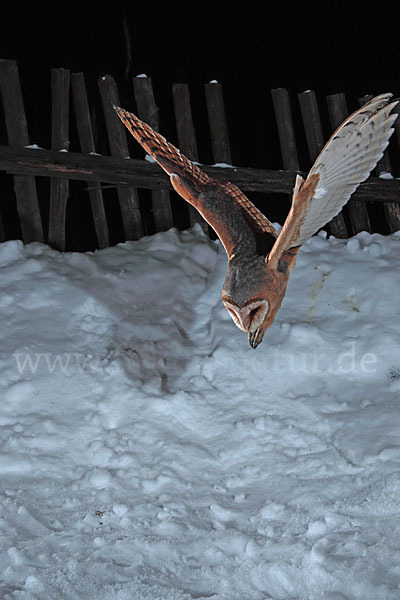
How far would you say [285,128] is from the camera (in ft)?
16.0

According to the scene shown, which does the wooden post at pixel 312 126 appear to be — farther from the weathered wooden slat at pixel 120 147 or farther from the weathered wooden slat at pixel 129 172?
the weathered wooden slat at pixel 120 147

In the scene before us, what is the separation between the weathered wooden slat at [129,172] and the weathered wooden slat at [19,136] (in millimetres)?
108

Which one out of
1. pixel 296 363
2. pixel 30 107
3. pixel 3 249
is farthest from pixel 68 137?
pixel 296 363

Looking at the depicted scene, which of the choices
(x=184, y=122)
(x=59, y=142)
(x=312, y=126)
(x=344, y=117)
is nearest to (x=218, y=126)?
(x=184, y=122)

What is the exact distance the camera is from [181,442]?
3.36 metres

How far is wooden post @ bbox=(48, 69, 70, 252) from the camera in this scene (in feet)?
15.4

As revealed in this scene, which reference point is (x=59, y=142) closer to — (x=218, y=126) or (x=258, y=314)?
(x=218, y=126)

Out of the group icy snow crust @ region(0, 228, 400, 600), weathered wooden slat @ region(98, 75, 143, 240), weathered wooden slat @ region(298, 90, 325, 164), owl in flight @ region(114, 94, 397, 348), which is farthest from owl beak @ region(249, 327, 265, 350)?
weathered wooden slat @ region(298, 90, 325, 164)

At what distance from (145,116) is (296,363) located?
1.98 meters

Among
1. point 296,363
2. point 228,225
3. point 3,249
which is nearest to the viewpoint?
point 228,225

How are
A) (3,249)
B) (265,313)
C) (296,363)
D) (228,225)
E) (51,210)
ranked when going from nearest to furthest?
1. (265,313)
2. (228,225)
3. (296,363)
4. (3,249)
5. (51,210)

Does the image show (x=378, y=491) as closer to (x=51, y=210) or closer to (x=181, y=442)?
(x=181, y=442)

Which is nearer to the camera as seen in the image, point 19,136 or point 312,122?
point 19,136

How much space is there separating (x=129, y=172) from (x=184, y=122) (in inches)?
20.7
